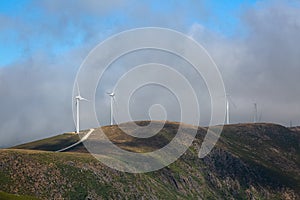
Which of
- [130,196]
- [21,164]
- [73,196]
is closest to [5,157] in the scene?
[21,164]

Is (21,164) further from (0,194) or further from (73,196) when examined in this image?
(0,194)

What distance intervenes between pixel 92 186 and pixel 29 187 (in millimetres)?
27240

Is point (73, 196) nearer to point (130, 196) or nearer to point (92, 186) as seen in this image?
point (92, 186)

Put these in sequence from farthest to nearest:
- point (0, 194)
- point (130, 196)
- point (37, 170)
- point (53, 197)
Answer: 1. point (130, 196)
2. point (37, 170)
3. point (53, 197)
4. point (0, 194)

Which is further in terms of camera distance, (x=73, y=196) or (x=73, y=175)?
(x=73, y=175)

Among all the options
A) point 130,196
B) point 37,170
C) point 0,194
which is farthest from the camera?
point 130,196

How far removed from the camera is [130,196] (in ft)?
653

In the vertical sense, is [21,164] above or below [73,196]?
above

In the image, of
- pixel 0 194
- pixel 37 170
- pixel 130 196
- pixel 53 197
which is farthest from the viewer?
pixel 130 196

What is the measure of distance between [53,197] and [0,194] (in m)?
41.1

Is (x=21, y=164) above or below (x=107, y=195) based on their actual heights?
above

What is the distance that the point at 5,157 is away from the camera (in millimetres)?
190750

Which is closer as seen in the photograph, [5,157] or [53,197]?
[53,197]

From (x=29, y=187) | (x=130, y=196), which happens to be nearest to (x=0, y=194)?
(x=29, y=187)
